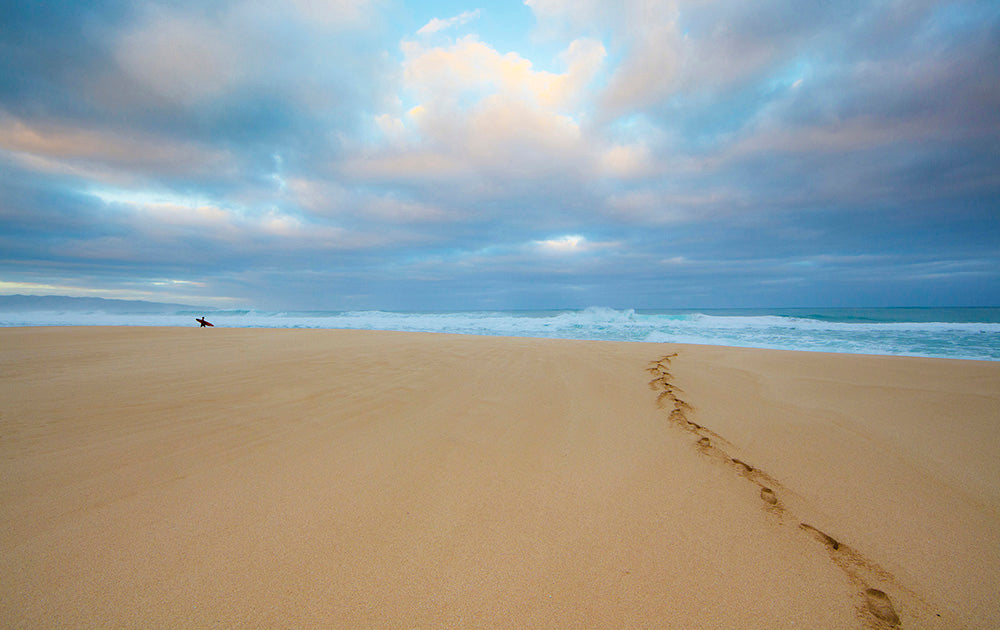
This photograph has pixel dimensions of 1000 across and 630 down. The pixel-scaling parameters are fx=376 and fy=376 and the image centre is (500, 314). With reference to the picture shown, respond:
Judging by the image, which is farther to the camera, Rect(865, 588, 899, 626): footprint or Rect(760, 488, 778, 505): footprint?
Rect(760, 488, 778, 505): footprint

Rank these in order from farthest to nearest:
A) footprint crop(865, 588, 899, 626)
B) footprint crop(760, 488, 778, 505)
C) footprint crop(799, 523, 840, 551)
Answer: footprint crop(760, 488, 778, 505) < footprint crop(799, 523, 840, 551) < footprint crop(865, 588, 899, 626)

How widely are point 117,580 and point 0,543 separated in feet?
2.44

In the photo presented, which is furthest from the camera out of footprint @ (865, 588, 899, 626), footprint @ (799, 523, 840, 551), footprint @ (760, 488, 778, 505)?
footprint @ (760, 488, 778, 505)

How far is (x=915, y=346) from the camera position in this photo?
10.9 metres

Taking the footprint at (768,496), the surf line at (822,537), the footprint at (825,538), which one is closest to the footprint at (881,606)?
the surf line at (822,537)

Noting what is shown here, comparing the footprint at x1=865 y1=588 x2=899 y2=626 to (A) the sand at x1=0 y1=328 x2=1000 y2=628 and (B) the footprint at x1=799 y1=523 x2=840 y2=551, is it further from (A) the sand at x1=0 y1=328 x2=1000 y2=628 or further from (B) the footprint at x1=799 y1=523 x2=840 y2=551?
(B) the footprint at x1=799 y1=523 x2=840 y2=551

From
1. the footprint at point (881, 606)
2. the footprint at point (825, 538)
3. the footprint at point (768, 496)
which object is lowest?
the footprint at point (881, 606)

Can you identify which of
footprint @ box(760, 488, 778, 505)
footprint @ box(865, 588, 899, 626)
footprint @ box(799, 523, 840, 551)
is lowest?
footprint @ box(865, 588, 899, 626)

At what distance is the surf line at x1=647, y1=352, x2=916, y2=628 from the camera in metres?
1.34

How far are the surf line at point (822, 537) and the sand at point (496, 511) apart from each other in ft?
0.04

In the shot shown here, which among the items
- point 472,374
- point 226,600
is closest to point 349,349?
point 472,374

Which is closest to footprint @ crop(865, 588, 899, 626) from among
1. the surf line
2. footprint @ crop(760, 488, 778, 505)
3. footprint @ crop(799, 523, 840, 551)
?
the surf line

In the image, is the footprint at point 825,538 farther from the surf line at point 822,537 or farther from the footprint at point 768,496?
the footprint at point 768,496

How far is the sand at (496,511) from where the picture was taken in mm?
1354
